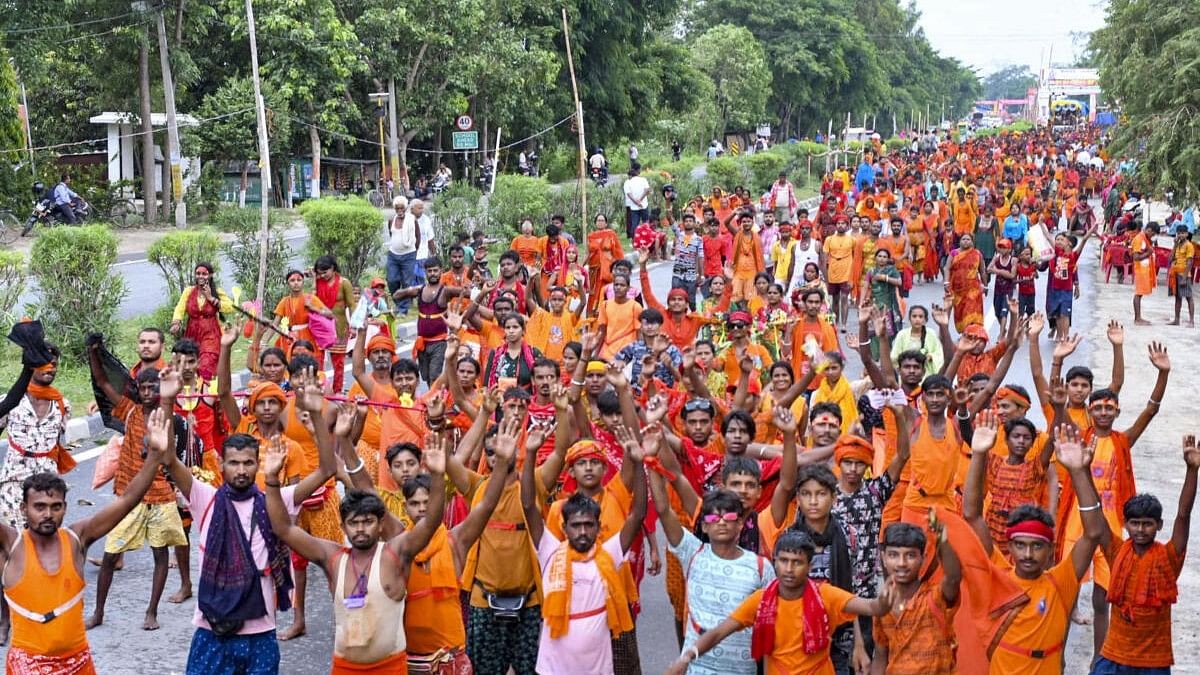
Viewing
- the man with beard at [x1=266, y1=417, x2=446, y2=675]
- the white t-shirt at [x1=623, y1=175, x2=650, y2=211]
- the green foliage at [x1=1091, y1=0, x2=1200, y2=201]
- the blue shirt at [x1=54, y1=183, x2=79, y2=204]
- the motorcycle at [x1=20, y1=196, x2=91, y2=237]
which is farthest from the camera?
the blue shirt at [x1=54, y1=183, x2=79, y2=204]

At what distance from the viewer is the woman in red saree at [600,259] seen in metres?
14.9

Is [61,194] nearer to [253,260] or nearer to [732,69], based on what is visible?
[253,260]

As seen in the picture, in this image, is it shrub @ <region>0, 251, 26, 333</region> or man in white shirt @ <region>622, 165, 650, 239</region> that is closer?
shrub @ <region>0, 251, 26, 333</region>

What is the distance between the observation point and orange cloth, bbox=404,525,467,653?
17.7 ft

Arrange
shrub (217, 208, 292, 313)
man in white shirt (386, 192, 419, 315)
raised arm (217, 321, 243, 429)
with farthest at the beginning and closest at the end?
man in white shirt (386, 192, 419, 315) < shrub (217, 208, 292, 313) < raised arm (217, 321, 243, 429)

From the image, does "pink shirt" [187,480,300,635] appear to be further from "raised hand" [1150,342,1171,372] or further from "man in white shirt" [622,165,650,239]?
"man in white shirt" [622,165,650,239]

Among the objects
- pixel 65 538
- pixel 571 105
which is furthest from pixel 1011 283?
pixel 571 105

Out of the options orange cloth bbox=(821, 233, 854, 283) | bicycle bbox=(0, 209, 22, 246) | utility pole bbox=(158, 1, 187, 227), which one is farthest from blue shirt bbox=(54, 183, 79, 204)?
orange cloth bbox=(821, 233, 854, 283)

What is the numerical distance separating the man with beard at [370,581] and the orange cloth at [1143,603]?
2598mm

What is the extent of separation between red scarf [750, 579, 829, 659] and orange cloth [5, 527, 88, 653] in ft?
7.83

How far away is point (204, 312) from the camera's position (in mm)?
10922

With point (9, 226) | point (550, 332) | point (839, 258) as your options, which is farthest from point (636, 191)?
point (550, 332)

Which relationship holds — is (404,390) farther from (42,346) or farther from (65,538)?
(65,538)

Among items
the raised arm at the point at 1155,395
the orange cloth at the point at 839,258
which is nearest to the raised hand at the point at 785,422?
the raised arm at the point at 1155,395
